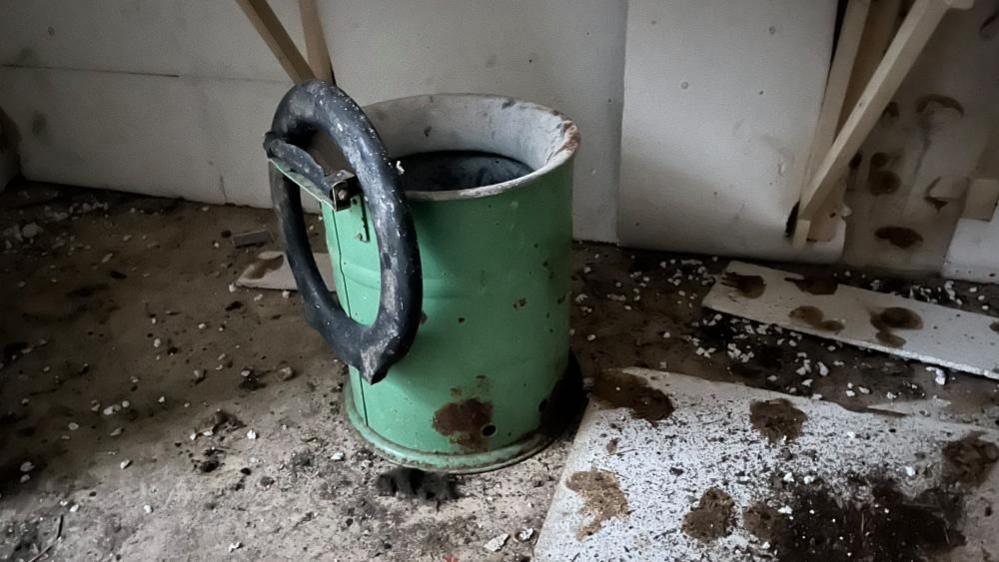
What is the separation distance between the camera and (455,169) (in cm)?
172

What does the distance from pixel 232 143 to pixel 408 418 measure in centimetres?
132

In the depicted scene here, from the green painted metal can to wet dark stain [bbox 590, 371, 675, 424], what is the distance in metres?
0.08

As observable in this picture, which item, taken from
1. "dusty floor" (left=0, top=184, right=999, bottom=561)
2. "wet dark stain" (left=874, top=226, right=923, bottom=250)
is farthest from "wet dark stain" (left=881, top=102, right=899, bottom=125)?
"dusty floor" (left=0, top=184, right=999, bottom=561)

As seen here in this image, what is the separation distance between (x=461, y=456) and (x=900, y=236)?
4.37ft

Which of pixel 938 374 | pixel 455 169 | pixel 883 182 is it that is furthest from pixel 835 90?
pixel 455 169

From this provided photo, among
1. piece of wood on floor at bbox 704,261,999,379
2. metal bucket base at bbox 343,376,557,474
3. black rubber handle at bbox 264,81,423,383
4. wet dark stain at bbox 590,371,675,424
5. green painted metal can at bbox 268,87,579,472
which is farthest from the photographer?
piece of wood on floor at bbox 704,261,999,379

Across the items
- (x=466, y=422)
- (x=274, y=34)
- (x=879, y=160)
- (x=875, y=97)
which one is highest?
(x=274, y=34)

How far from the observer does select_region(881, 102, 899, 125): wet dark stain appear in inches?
78.3

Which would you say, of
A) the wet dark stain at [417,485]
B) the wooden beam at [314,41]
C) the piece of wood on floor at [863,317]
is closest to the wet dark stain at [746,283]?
the piece of wood on floor at [863,317]

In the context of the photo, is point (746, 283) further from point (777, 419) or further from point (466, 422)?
point (466, 422)

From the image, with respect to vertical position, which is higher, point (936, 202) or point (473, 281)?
point (473, 281)

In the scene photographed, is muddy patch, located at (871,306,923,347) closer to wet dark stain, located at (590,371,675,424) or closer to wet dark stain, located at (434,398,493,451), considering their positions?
wet dark stain, located at (590,371,675,424)

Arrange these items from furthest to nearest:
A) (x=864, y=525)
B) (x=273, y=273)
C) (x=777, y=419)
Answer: (x=273, y=273) → (x=777, y=419) → (x=864, y=525)

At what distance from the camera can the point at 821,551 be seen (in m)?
1.44
